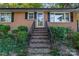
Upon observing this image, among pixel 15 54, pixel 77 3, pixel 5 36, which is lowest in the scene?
pixel 15 54

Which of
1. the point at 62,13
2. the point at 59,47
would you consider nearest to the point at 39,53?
the point at 59,47

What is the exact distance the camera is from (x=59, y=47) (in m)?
5.65

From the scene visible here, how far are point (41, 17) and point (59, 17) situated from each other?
0.46 metres

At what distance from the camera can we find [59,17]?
6.07 m

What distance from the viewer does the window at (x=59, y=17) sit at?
5.95m

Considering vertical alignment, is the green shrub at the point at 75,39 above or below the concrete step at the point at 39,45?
above

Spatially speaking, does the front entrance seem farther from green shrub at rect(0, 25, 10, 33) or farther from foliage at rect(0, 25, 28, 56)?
green shrub at rect(0, 25, 10, 33)

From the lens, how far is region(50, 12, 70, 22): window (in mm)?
5945

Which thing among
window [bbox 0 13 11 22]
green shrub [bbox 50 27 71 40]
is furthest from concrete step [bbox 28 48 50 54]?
window [bbox 0 13 11 22]

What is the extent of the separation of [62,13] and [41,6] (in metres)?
0.60

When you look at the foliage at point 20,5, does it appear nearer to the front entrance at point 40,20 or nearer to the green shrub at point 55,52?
the front entrance at point 40,20

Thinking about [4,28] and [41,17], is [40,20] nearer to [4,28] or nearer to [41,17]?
[41,17]

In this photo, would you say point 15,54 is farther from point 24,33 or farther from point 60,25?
point 60,25

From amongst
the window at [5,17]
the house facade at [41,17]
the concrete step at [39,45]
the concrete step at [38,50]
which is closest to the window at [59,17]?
the house facade at [41,17]
